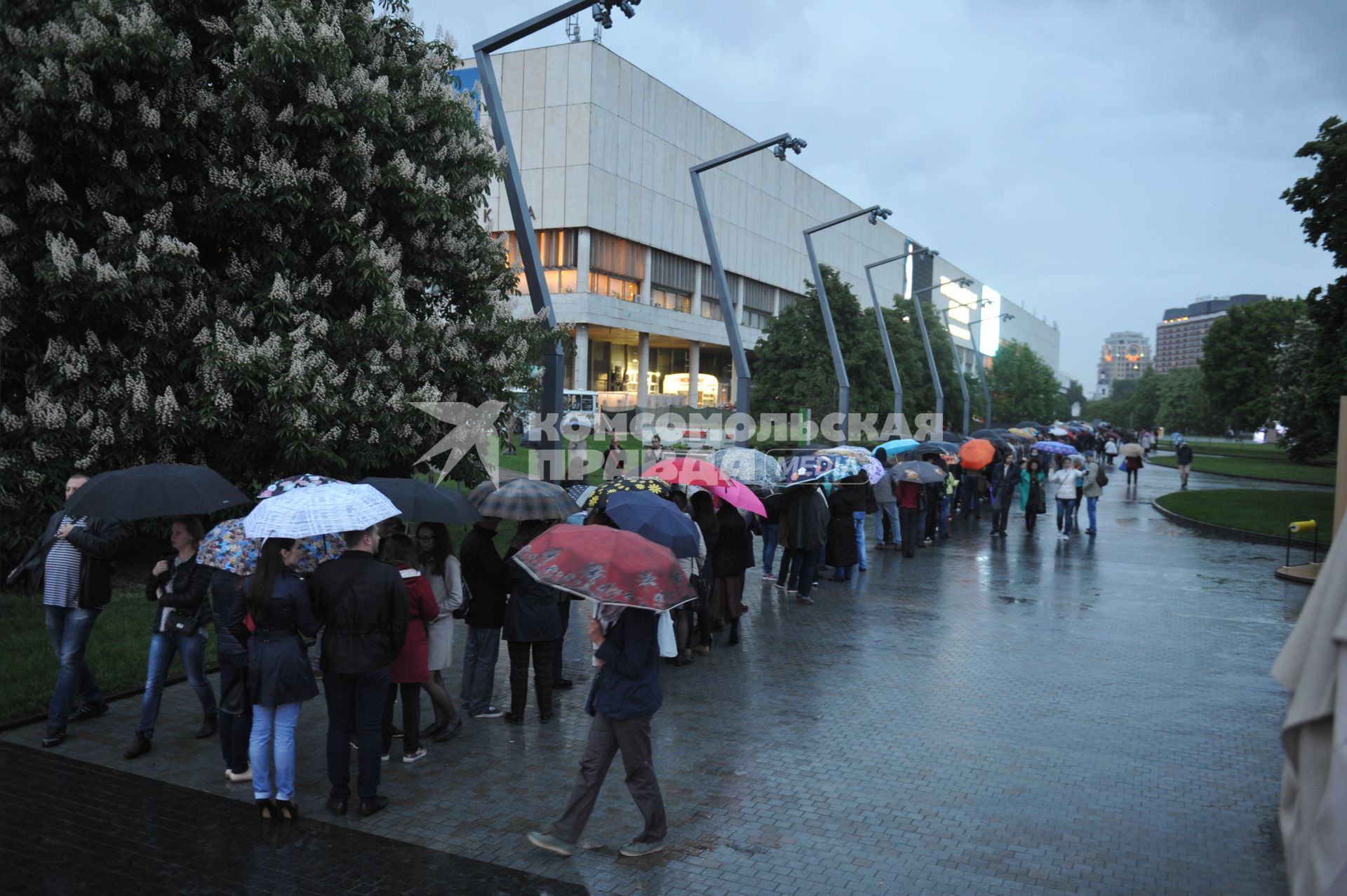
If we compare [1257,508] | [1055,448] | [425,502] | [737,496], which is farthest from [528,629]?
[1257,508]

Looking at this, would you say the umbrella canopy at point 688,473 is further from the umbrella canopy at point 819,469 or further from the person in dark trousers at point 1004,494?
the person in dark trousers at point 1004,494

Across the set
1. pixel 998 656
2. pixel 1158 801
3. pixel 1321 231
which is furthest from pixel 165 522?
pixel 1321 231

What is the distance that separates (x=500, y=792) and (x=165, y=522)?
802cm

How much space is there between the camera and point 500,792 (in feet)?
20.5

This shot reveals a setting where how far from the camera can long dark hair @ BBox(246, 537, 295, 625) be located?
5516mm

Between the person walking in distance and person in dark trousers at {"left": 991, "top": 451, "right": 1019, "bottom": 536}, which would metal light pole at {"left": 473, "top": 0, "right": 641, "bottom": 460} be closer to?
person in dark trousers at {"left": 991, "top": 451, "right": 1019, "bottom": 536}

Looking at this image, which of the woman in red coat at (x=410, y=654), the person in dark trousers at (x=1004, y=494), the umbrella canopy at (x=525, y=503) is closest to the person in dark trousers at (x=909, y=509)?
the person in dark trousers at (x=1004, y=494)

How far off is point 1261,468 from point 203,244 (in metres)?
54.1

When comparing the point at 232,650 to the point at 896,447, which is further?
the point at 896,447

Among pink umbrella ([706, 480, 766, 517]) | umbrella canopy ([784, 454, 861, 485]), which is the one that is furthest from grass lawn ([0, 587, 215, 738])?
umbrella canopy ([784, 454, 861, 485])

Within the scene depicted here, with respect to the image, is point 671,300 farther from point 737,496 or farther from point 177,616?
point 177,616

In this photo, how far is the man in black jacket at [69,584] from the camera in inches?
271

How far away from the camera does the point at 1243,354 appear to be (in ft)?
220

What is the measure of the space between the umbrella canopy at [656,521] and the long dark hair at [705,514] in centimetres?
227
